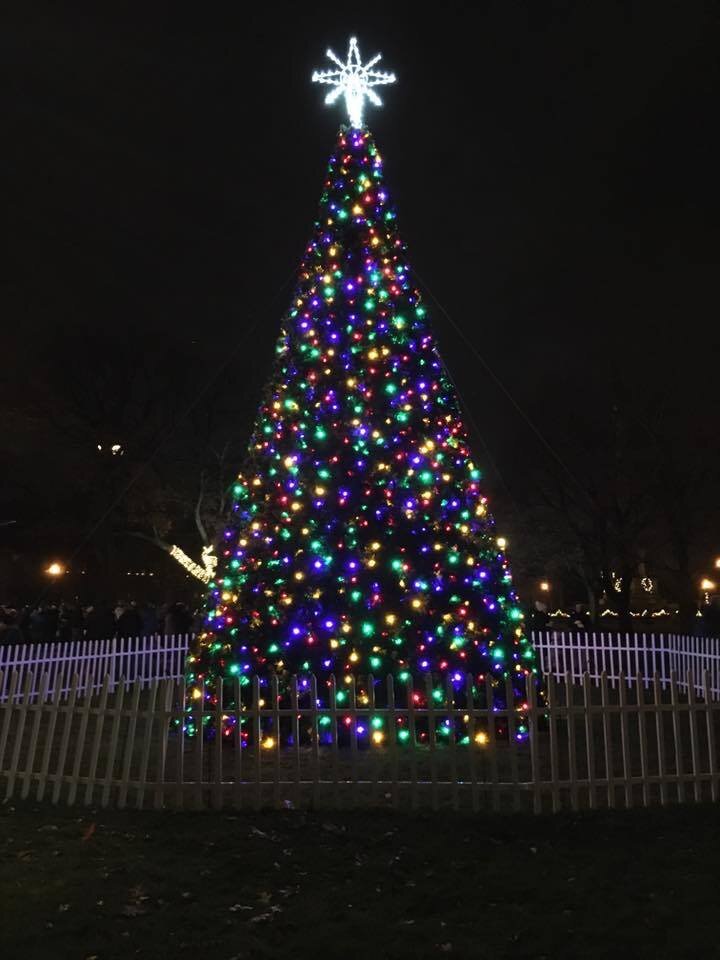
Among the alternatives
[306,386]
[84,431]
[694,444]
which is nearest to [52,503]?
[84,431]

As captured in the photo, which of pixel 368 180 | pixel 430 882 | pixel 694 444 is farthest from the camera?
pixel 694 444

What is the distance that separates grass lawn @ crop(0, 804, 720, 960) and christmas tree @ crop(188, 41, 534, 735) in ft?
10.0

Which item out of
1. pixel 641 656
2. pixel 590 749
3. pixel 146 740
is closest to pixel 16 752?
pixel 146 740

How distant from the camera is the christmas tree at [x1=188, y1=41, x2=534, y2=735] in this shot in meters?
10.0

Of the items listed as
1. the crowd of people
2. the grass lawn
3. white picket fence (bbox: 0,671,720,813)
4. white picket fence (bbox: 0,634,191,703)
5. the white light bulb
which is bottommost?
the grass lawn

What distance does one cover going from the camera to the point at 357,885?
5.50 meters

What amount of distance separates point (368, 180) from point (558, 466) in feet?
73.8

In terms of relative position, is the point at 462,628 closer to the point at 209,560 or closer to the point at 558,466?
the point at 209,560

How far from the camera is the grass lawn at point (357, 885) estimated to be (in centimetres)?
467

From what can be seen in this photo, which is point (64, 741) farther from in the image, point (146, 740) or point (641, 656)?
point (641, 656)

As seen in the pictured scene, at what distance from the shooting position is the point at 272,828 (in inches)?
266

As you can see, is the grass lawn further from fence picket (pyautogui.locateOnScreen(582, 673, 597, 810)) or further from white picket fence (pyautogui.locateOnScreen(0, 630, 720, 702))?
white picket fence (pyautogui.locateOnScreen(0, 630, 720, 702))

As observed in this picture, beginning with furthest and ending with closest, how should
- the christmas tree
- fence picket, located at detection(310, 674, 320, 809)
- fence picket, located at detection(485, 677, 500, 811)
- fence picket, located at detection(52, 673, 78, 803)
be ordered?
1. the christmas tree
2. fence picket, located at detection(52, 673, 78, 803)
3. fence picket, located at detection(310, 674, 320, 809)
4. fence picket, located at detection(485, 677, 500, 811)

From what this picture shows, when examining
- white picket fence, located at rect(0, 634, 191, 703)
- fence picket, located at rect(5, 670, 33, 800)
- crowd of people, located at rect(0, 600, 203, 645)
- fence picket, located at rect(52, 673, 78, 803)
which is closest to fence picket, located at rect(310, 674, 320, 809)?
fence picket, located at rect(52, 673, 78, 803)
